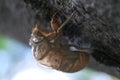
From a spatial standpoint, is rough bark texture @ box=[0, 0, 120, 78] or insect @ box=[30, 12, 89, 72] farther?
insect @ box=[30, 12, 89, 72]

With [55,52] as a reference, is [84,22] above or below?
above

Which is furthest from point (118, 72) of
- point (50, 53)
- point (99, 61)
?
point (50, 53)

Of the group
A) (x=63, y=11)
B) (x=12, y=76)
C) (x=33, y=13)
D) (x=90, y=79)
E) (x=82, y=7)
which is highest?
(x=82, y=7)

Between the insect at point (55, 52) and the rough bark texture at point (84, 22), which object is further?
the insect at point (55, 52)

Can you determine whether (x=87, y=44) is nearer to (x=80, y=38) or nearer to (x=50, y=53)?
(x=80, y=38)
